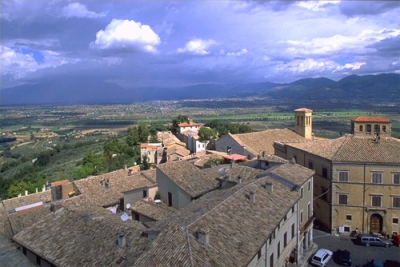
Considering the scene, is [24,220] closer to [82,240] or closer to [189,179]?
[82,240]

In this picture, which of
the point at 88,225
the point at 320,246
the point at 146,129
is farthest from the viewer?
the point at 146,129

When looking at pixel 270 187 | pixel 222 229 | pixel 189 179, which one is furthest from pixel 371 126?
pixel 222 229

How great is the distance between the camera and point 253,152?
4466 cm

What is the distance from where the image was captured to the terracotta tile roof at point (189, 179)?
77.1 feet

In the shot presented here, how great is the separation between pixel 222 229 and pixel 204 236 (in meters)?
1.71

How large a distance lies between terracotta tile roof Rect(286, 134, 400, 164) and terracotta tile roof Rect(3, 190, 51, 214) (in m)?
26.6

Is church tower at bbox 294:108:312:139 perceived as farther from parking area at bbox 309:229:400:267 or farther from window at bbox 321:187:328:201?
parking area at bbox 309:229:400:267

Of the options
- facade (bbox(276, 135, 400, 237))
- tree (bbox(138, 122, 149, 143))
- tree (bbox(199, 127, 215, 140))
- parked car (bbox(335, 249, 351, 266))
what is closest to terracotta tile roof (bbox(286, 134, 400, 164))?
facade (bbox(276, 135, 400, 237))

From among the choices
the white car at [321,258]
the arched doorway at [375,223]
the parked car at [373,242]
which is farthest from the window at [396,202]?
the white car at [321,258]

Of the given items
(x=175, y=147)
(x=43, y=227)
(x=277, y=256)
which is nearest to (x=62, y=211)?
(x=43, y=227)

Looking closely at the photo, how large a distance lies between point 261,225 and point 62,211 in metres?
11.0

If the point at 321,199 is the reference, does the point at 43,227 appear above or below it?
above

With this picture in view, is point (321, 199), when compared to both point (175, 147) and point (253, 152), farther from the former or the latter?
point (175, 147)

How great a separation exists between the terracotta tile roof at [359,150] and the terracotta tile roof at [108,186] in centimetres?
1535
